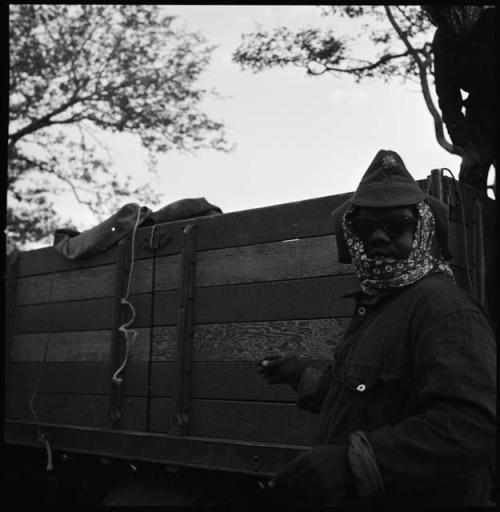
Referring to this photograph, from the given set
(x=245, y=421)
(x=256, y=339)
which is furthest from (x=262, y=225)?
(x=245, y=421)

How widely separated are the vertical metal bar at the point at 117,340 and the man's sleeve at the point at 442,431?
9.39 ft

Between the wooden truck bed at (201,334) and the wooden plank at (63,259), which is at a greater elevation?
the wooden plank at (63,259)

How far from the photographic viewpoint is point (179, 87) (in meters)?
15.6

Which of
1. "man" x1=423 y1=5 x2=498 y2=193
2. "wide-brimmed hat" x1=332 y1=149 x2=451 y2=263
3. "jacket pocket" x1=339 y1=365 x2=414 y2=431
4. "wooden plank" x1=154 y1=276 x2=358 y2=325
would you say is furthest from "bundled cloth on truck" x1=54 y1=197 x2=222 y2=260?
"jacket pocket" x1=339 y1=365 x2=414 y2=431

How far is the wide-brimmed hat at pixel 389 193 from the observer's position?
2.09 meters

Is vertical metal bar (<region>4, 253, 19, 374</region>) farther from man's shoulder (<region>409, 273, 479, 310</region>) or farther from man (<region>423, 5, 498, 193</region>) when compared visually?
man's shoulder (<region>409, 273, 479, 310</region>)

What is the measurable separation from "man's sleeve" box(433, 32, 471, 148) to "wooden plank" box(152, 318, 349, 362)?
7.90ft

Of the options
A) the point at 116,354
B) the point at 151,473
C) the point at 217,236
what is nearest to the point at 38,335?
the point at 116,354

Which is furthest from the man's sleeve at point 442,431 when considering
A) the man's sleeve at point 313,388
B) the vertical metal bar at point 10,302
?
the vertical metal bar at point 10,302

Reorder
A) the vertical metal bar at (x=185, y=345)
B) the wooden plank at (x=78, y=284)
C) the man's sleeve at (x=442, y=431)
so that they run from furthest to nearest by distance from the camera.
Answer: the wooden plank at (x=78, y=284) < the vertical metal bar at (x=185, y=345) < the man's sleeve at (x=442, y=431)

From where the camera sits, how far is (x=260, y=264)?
3805 millimetres

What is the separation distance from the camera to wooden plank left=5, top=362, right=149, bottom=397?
4.35 meters

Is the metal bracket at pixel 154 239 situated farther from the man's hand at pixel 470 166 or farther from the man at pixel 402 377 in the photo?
the man at pixel 402 377

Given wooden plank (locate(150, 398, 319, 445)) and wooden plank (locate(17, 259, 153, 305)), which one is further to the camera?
wooden plank (locate(17, 259, 153, 305))
